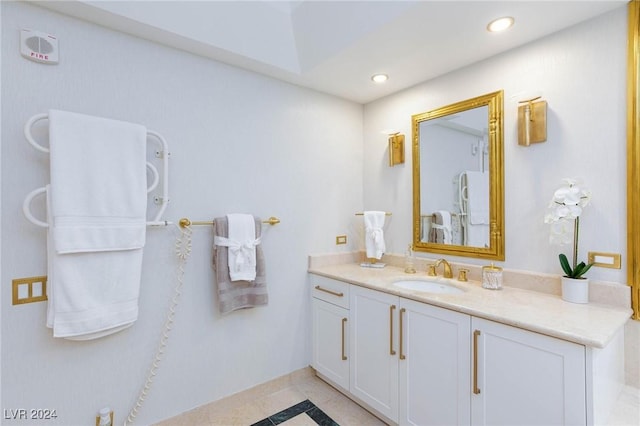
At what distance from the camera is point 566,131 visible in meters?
1.64

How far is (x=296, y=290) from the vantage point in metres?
2.39

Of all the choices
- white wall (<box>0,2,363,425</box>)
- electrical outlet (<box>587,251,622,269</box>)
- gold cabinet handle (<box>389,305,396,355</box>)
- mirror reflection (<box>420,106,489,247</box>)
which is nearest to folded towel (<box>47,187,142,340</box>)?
white wall (<box>0,2,363,425</box>)

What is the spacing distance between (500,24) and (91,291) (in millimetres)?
2469

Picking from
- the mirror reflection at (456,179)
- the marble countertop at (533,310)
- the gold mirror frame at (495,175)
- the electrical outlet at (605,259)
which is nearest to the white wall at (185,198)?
the mirror reflection at (456,179)

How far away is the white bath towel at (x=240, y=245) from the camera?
1891mm

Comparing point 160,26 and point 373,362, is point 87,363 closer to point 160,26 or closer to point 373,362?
point 373,362

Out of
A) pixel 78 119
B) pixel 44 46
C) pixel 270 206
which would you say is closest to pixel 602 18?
pixel 270 206

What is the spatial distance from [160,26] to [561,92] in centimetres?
221

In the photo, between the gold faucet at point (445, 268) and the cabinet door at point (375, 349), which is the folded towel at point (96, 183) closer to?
the cabinet door at point (375, 349)

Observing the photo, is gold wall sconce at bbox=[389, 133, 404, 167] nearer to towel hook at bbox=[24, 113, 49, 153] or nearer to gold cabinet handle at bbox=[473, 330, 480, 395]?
gold cabinet handle at bbox=[473, 330, 480, 395]

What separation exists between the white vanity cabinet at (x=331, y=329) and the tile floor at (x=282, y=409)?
14 centimetres

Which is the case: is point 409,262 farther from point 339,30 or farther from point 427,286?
point 339,30

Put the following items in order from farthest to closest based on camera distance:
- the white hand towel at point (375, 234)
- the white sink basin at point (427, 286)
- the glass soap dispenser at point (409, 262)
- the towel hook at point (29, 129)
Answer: the white hand towel at point (375, 234)
the glass soap dispenser at point (409, 262)
the white sink basin at point (427, 286)
the towel hook at point (29, 129)

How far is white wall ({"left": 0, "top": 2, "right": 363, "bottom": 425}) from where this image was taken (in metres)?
1.43
